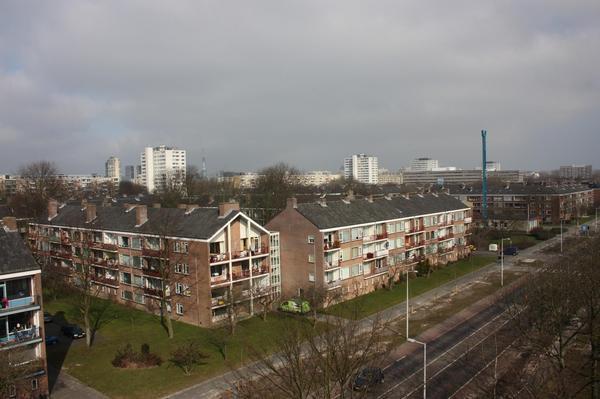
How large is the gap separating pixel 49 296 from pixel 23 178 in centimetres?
6782

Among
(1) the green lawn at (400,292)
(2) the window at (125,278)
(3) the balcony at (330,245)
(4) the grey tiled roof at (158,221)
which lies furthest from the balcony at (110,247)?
(1) the green lawn at (400,292)

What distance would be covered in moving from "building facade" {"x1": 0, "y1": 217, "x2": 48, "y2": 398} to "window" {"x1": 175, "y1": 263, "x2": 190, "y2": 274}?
18119 mm

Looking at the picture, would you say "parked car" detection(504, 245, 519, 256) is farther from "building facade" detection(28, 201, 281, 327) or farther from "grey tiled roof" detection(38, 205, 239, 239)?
"grey tiled roof" detection(38, 205, 239, 239)

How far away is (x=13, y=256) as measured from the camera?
33.1 m

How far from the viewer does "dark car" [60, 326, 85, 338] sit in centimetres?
4719

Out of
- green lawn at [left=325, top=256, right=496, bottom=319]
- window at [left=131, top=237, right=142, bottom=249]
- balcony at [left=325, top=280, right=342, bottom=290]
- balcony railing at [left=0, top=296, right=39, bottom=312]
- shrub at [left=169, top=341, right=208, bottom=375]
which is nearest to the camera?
balcony railing at [left=0, top=296, right=39, bottom=312]

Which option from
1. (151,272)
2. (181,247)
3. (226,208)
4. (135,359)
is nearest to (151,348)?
(135,359)

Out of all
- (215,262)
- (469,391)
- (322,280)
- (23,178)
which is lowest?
(469,391)

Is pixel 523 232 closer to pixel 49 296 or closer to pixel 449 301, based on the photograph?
pixel 449 301

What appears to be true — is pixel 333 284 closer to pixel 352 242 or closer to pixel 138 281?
pixel 352 242

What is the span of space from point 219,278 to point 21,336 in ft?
66.6

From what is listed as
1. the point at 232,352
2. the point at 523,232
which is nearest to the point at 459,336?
the point at 232,352

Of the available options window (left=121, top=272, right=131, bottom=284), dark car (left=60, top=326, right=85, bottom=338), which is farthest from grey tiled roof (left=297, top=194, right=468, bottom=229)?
dark car (left=60, top=326, right=85, bottom=338)

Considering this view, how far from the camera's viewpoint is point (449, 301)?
186ft
